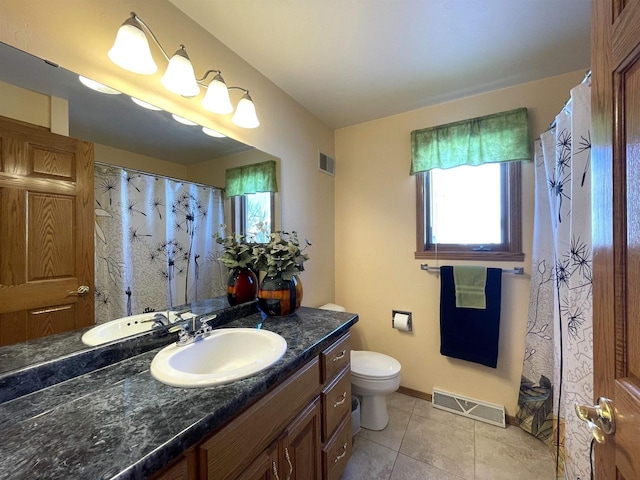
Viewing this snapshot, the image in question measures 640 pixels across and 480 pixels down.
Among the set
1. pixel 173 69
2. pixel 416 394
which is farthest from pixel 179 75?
pixel 416 394

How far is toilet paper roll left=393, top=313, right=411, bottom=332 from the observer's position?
80.6 inches

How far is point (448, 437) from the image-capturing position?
5.47ft

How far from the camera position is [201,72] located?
130 centimetres

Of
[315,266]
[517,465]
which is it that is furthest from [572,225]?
[315,266]

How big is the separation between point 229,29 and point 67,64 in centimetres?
75

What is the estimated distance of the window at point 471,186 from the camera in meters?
1.76

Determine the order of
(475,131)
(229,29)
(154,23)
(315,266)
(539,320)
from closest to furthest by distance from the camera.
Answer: (154,23) < (229,29) < (539,320) < (475,131) < (315,266)

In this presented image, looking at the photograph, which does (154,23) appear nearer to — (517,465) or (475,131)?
(475,131)

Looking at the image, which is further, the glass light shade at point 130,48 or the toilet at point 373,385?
the toilet at point 373,385

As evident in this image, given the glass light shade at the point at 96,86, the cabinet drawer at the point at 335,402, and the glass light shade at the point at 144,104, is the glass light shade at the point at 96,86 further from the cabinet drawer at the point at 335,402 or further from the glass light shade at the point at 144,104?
the cabinet drawer at the point at 335,402

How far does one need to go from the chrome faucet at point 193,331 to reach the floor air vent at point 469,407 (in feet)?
5.99

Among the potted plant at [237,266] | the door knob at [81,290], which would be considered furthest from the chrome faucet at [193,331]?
the door knob at [81,290]

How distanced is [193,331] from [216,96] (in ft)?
3.60

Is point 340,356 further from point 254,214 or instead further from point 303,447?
point 254,214
